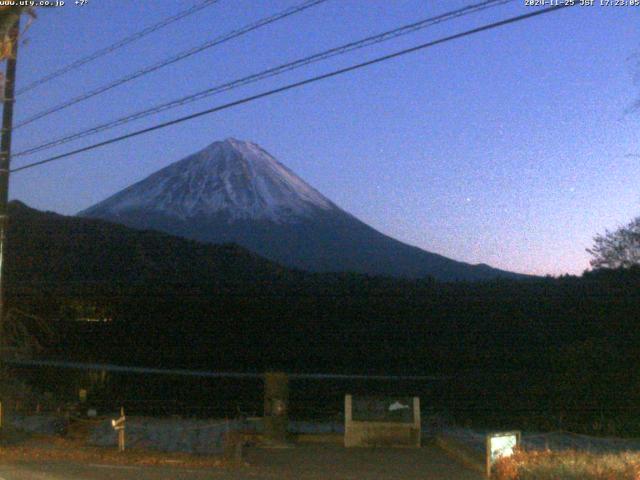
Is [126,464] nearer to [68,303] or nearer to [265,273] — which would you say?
[68,303]

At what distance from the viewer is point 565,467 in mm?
11344

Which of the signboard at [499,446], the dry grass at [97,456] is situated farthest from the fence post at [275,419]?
the signboard at [499,446]

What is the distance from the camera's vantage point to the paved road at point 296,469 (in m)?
13.0

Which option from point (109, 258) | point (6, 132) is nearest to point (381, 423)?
point (6, 132)

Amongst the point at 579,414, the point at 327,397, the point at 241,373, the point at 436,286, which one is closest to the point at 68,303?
the point at 241,373

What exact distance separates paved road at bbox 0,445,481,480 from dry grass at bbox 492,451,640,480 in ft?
3.23

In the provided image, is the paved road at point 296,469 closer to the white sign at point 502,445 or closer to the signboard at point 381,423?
the white sign at point 502,445

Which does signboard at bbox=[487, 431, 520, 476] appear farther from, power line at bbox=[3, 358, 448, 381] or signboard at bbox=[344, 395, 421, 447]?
power line at bbox=[3, 358, 448, 381]

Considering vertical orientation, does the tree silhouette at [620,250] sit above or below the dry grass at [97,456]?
above

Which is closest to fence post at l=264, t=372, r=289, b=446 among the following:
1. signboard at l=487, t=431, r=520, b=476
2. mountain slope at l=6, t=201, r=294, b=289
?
signboard at l=487, t=431, r=520, b=476

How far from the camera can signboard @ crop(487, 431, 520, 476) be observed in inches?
494

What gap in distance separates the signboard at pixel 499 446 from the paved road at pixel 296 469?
59cm

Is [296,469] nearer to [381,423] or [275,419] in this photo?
[275,419]

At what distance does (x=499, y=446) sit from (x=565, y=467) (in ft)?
5.12
